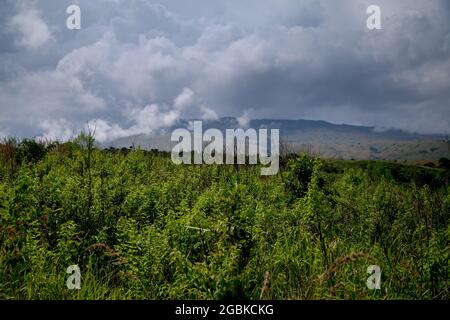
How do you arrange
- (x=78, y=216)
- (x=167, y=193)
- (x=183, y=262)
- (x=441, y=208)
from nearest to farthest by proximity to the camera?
1. (x=183, y=262)
2. (x=78, y=216)
3. (x=167, y=193)
4. (x=441, y=208)

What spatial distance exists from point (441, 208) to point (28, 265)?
1077cm

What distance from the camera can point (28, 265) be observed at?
5.63 meters
